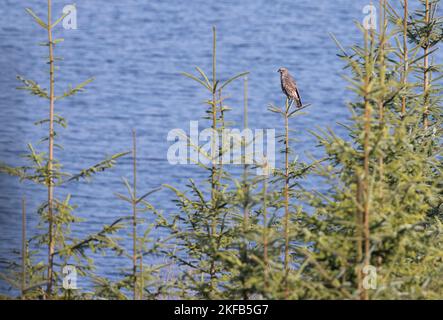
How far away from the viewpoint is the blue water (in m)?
31.0

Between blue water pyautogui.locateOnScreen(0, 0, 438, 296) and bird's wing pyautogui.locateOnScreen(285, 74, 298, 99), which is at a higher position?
blue water pyautogui.locateOnScreen(0, 0, 438, 296)

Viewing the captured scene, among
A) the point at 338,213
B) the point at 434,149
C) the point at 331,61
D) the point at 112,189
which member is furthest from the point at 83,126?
the point at 338,213

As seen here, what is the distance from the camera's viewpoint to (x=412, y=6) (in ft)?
147

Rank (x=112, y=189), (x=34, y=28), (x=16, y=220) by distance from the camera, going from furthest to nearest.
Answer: (x=34, y=28)
(x=112, y=189)
(x=16, y=220)

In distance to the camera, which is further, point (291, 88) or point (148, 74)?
point (148, 74)

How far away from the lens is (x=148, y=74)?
46.3 metres

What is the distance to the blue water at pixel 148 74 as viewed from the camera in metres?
31.0

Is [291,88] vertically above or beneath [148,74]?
beneath

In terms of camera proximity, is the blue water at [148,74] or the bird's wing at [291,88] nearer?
the bird's wing at [291,88]

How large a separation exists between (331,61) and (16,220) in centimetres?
2646

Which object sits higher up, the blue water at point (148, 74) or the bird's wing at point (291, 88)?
the blue water at point (148, 74)

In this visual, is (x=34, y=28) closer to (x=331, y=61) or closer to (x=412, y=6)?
(x=331, y=61)

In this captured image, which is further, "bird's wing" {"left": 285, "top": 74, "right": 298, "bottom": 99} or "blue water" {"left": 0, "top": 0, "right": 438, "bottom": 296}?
"blue water" {"left": 0, "top": 0, "right": 438, "bottom": 296}
